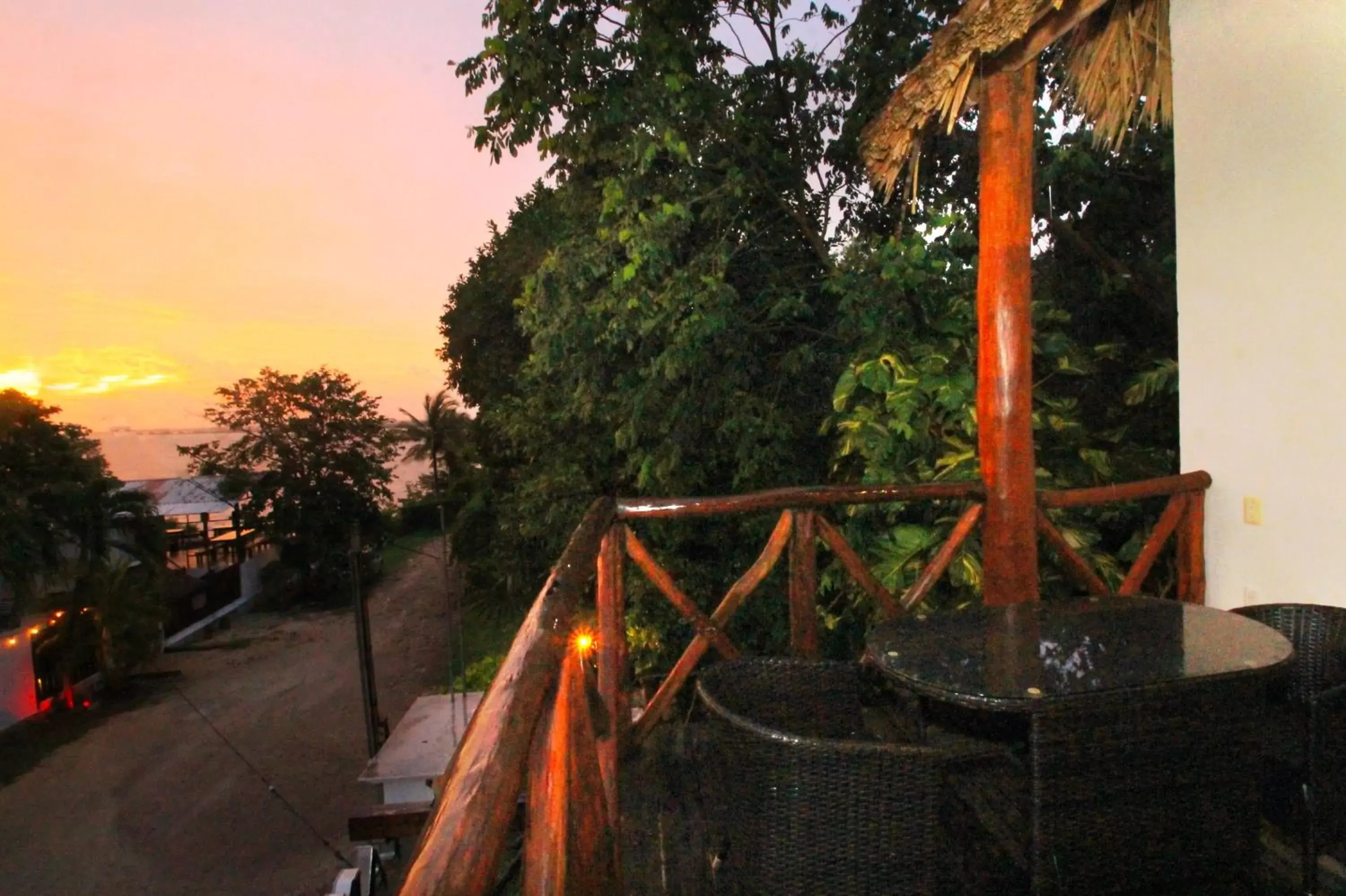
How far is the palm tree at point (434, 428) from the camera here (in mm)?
31078

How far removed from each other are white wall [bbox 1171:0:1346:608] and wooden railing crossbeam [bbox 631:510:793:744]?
1817 millimetres

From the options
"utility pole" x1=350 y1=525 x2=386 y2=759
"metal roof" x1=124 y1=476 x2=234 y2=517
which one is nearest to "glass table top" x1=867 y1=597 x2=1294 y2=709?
"utility pole" x1=350 y1=525 x2=386 y2=759

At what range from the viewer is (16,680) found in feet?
64.8

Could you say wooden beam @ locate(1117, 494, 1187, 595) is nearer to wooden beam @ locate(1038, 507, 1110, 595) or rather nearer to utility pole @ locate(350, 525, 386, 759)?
wooden beam @ locate(1038, 507, 1110, 595)

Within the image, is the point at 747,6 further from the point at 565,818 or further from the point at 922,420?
the point at 565,818

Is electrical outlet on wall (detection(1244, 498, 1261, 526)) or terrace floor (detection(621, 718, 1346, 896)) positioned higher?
electrical outlet on wall (detection(1244, 498, 1261, 526))

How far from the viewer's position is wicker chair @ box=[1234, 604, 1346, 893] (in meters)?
1.73

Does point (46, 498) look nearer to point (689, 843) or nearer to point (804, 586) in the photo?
point (804, 586)

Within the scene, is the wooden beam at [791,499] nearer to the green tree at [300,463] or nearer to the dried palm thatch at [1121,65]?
the dried palm thatch at [1121,65]

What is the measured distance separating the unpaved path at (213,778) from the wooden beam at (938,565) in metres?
14.1

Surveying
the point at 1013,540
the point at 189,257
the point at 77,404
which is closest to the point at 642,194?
the point at 1013,540

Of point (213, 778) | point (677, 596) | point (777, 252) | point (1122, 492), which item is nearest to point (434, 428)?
point (213, 778)

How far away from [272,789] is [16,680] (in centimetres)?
943

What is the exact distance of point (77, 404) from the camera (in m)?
30.0
